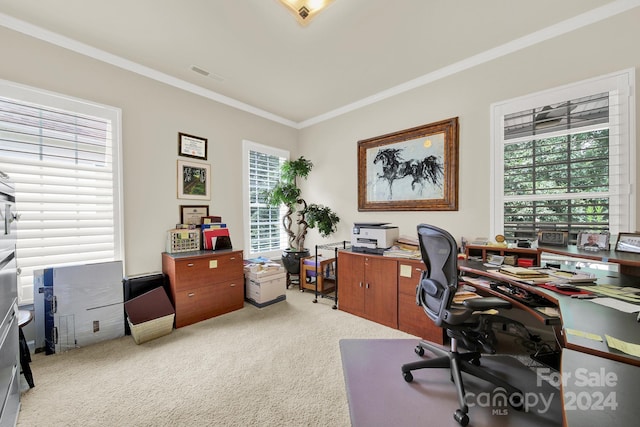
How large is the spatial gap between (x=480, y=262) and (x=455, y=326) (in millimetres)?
978

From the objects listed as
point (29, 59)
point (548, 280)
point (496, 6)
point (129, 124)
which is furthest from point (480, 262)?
point (29, 59)

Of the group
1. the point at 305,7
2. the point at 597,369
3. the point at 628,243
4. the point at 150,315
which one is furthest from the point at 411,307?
the point at 305,7

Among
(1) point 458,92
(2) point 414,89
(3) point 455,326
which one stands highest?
(2) point 414,89

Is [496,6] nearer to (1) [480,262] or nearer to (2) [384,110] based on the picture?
(2) [384,110]

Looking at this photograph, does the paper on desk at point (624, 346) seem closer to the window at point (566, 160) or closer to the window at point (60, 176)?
the window at point (566, 160)

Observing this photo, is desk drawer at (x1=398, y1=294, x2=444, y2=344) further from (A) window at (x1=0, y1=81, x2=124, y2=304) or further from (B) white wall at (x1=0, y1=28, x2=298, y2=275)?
(A) window at (x1=0, y1=81, x2=124, y2=304)

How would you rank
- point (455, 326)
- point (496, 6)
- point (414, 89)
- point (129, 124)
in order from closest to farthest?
point (455, 326) < point (496, 6) < point (129, 124) < point (414, 89)

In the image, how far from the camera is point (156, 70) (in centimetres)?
285

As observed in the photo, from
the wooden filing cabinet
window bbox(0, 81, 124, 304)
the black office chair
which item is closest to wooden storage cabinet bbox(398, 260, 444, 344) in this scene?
the black office chair

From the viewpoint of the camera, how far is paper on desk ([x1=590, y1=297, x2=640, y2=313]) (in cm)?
115

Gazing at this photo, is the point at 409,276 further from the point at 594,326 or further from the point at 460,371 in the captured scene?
the point at 594,326

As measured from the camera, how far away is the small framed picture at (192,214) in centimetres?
314

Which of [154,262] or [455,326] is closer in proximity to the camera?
[455,326]

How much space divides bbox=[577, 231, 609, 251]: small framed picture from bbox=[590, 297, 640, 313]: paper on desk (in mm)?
834
